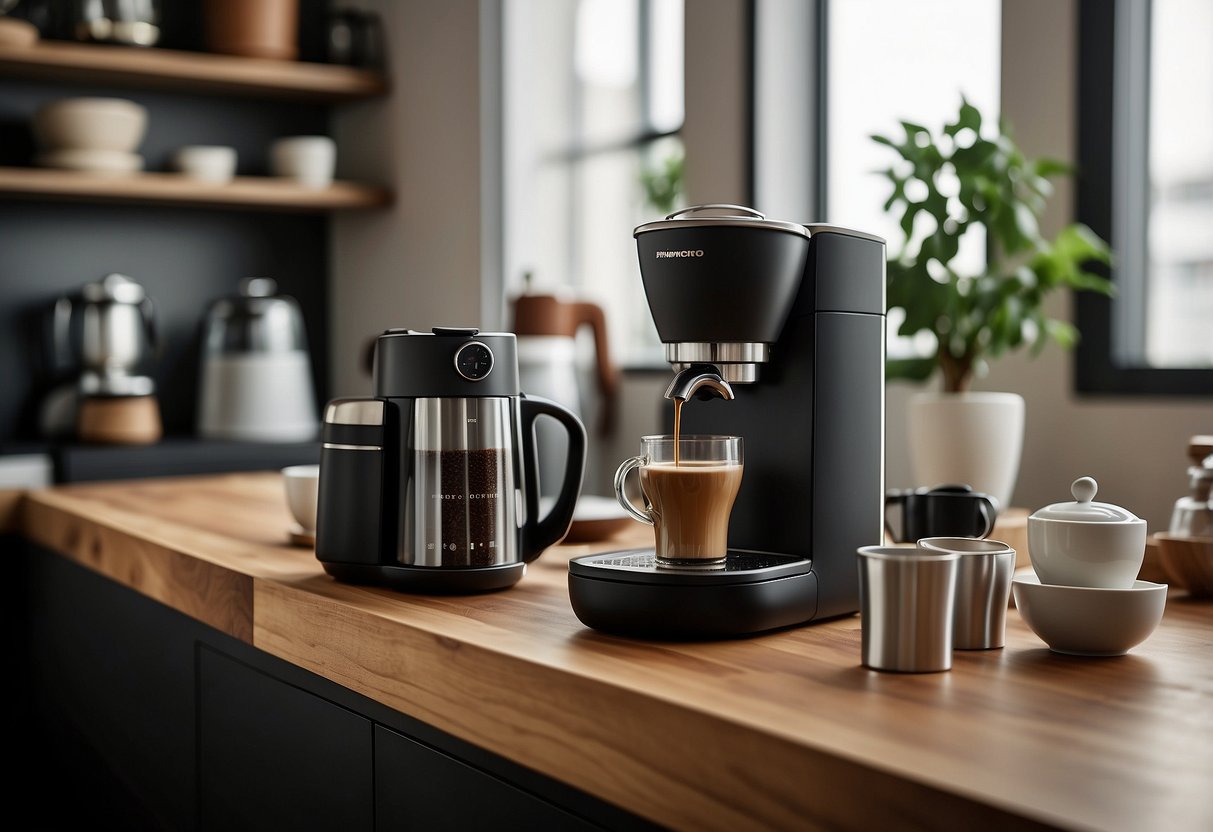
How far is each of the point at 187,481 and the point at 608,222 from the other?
4.25 ft

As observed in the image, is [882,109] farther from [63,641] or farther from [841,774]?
[841,774]

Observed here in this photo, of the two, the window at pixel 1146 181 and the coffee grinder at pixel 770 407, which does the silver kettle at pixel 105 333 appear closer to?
the window at pixel 1146 181

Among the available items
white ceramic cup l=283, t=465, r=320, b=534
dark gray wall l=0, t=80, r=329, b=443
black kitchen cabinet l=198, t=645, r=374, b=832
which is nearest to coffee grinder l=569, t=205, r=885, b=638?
black kitchen cabinet l=198, t=645, r=374, b=832

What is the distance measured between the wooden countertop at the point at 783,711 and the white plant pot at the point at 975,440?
54 cm

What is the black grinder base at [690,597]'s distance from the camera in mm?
844

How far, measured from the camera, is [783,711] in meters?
0.68

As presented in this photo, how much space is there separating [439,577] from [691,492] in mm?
276

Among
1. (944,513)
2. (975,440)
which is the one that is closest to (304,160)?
(975,440)

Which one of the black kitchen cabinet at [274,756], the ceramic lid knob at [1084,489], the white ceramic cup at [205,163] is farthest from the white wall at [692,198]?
the black kitchen cabinet at [274,756]

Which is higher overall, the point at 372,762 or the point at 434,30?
the point at 434,30

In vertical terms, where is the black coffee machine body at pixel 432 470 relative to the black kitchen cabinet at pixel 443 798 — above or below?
above

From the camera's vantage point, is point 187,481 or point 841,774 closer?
point 841,774

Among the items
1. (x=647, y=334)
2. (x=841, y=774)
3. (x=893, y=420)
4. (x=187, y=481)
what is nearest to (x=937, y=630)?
(x=841, y=774)

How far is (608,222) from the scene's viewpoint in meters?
3.05
